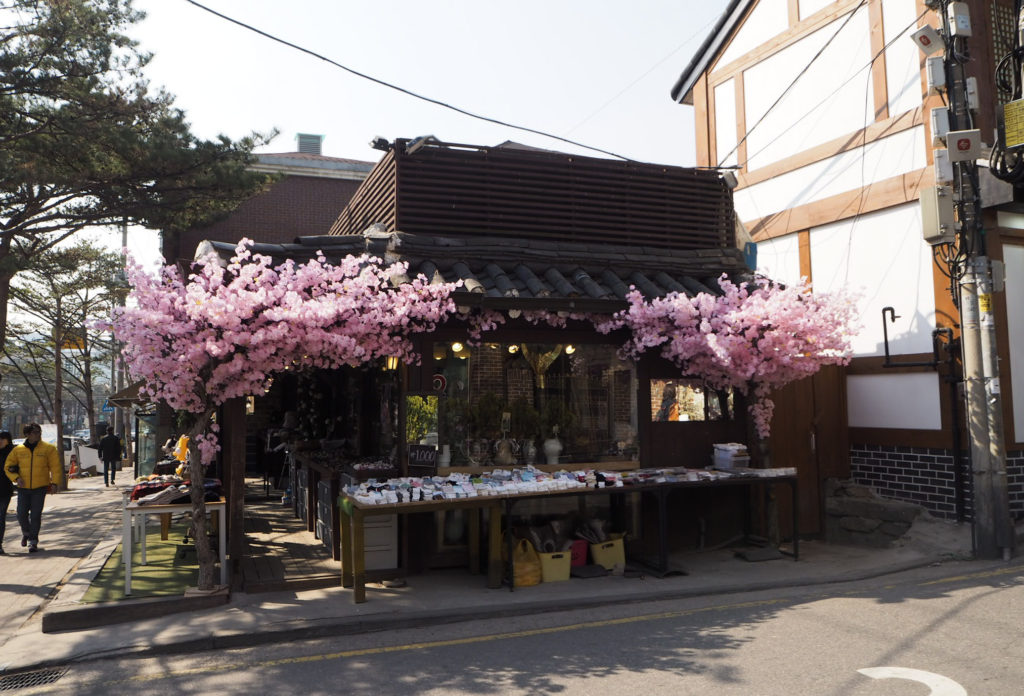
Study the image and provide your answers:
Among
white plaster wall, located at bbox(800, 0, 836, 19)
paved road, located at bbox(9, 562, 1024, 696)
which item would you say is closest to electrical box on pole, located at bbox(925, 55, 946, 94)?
white plaster wall, located at bbox(800, 0, 836, 19)

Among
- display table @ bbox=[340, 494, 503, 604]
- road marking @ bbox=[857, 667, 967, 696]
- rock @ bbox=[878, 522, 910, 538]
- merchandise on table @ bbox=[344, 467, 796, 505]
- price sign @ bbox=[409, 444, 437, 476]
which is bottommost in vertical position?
road marking @ bbox=[857, 667, 967, 696]

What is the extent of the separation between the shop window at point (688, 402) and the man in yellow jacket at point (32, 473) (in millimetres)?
8988

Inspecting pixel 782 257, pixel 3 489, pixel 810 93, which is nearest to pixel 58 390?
pixel 3 489

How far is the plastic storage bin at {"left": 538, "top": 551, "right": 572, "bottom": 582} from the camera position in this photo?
914cm

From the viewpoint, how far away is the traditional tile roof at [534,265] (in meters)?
9.44

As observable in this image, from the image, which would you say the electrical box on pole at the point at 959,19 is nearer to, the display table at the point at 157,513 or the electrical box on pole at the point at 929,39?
the electrical box on pole at the point at 929,39

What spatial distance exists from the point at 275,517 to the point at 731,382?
341 inches

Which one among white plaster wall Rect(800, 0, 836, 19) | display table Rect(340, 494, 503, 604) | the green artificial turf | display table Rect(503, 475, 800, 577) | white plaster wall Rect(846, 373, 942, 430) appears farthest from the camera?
white plaster wall Rect(800, 0, 836, 19)

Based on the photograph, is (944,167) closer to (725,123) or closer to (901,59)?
(901,59)

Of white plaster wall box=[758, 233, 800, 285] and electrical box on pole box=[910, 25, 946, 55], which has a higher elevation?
electrical box on pole box=[910, 25, 946, 55]

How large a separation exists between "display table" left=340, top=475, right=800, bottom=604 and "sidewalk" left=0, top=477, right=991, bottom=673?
0.21 m

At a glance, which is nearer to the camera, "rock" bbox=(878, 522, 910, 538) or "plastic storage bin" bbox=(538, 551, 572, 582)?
"plastic storage bin" bbox=(538, 551, 572, 582)

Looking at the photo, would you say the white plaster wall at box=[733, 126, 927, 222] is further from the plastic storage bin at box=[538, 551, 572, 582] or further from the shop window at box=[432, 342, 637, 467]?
the plastic storage bin at box=[538, 551, 572, 582]

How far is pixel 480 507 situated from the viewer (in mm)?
8711
